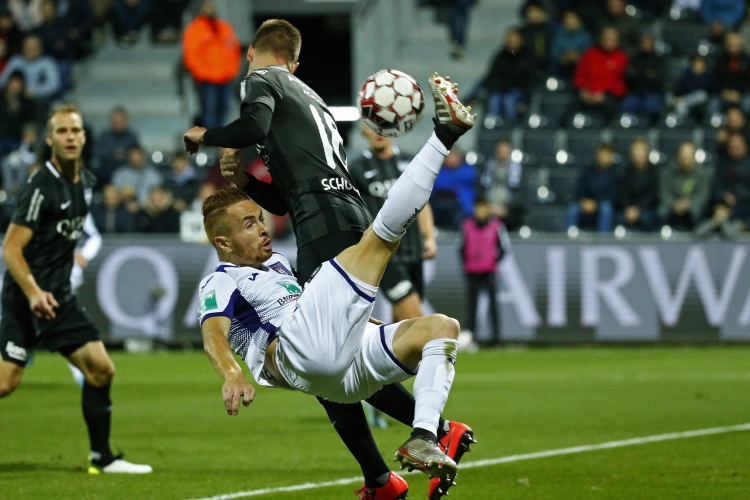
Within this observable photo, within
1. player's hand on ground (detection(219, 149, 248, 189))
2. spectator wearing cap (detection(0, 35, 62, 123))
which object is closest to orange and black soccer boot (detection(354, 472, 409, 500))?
player's hand on ground (detection(219, 149, 248, 189))

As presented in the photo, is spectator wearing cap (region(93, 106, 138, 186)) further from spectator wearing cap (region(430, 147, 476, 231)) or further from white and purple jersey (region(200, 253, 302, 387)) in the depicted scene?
white and purple jersey (region(200, 253, 302, 387))

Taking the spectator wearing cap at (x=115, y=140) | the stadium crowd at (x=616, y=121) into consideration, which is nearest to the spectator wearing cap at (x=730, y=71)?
the stadium crowd at (x=616, y=121)

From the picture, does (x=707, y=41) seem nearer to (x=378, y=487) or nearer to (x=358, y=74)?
(x=358, y=74)

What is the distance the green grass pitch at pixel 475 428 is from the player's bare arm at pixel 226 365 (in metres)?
1.40

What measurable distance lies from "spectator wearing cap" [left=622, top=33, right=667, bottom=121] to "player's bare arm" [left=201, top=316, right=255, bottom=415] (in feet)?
48.2

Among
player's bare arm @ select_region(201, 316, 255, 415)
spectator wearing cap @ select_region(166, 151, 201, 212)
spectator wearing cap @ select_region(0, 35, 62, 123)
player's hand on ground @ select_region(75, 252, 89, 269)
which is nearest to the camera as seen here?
player's bare arm @ select_region(201, 316, 255, 415)

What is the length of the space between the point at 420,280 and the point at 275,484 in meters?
3.48

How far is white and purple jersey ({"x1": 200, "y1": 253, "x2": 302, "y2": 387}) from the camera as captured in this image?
5.68 meters

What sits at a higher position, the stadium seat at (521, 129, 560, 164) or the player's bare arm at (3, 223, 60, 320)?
the player's bare arm at (3, 223, 60, 320)

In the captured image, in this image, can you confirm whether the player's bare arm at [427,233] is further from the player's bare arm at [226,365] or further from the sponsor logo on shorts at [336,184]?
the player's bare arm at [226,365]

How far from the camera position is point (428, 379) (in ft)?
17.1

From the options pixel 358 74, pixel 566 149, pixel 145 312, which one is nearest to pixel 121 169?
pixel 145 312

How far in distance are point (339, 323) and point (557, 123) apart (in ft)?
48.9

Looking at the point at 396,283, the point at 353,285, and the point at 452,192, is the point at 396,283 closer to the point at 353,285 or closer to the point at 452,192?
the point at 353,285
